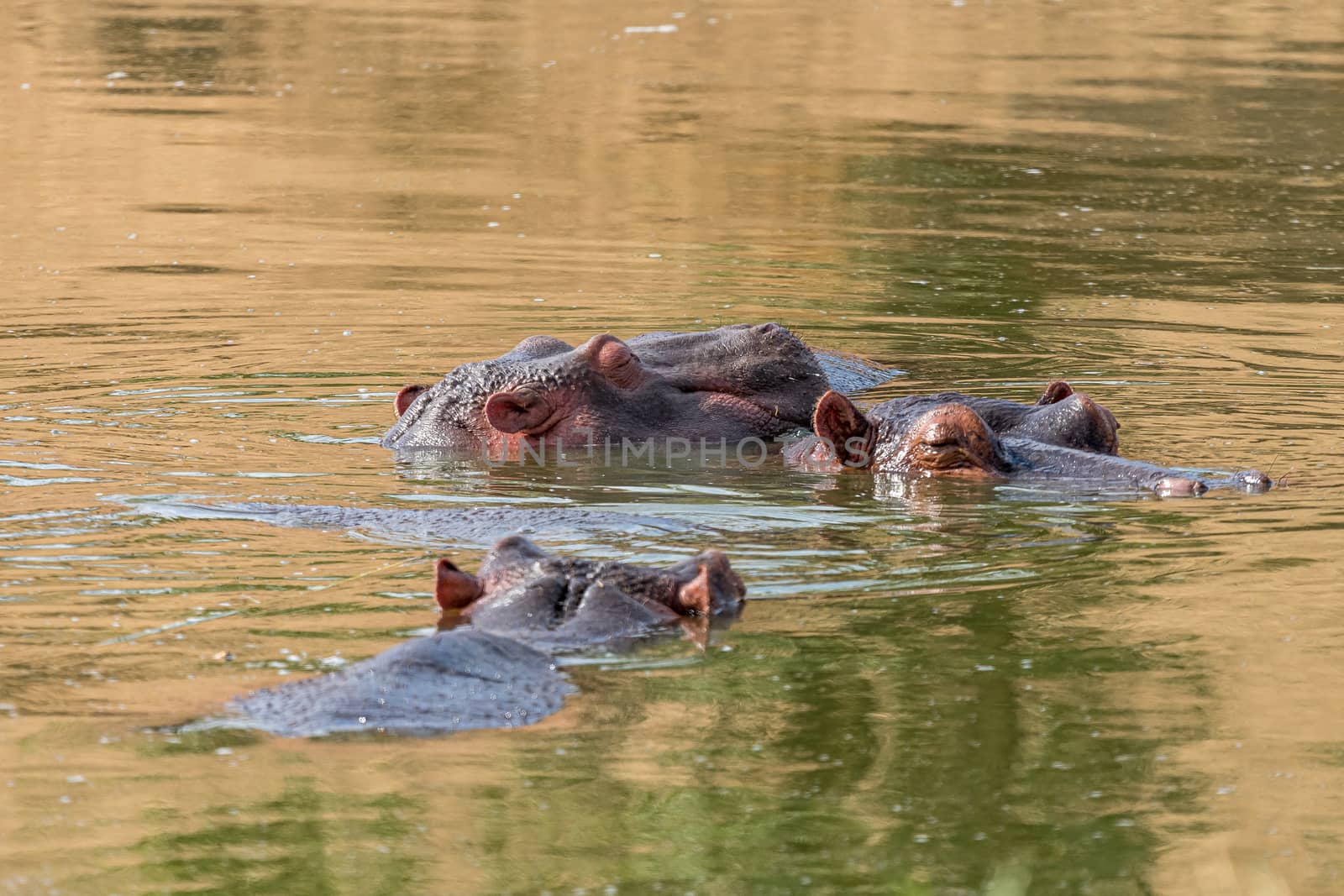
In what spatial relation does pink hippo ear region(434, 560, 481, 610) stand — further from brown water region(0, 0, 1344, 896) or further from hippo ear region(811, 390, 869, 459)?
hippo ear region(811, 390, 869, 459)

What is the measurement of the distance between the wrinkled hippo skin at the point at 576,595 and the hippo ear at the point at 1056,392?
288cm

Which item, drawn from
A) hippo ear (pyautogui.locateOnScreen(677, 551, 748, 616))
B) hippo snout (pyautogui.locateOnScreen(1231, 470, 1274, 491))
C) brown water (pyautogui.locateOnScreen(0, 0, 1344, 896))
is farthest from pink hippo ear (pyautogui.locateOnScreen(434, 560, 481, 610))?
hippo snout (pyautogui.locateOnScreen(1231, 470, 1274, 491))

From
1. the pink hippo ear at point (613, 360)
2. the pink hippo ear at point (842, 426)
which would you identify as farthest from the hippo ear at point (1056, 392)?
the pink hippo ear at point (613, 360)

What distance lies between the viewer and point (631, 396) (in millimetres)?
8891

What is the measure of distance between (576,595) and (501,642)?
53cm

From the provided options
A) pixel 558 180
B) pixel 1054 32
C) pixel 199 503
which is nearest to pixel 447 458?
pixel 199 503

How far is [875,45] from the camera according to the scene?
1122 inches

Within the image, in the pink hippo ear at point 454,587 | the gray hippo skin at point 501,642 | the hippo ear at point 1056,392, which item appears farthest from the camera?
the hippo ear at point 1056,392

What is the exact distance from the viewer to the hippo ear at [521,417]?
29.1ft

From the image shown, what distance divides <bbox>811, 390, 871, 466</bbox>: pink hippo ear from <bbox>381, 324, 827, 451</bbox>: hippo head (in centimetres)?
65

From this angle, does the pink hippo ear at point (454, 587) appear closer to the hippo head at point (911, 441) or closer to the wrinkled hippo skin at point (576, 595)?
the wrinkled hippo skin at point (576, 595)

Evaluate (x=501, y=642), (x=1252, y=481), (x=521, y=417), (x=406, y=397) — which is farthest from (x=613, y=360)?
(x=501, y=642)

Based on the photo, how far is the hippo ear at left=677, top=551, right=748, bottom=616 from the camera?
19.5ft

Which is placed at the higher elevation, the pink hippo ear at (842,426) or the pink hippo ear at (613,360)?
the pink hippo ear at (613,360)
